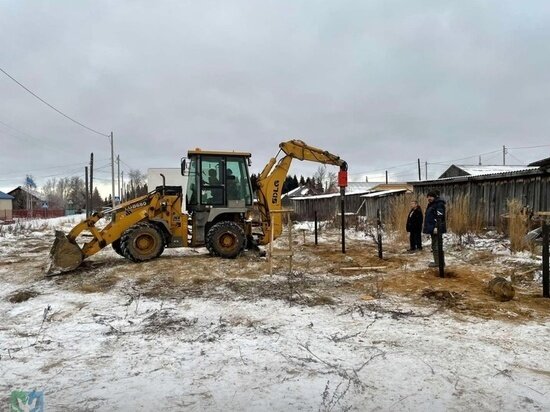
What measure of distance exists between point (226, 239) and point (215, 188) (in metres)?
1.29

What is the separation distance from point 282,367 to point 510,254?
8.18 metres

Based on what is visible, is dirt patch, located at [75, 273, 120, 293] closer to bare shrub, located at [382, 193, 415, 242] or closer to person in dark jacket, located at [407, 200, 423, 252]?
person in dark jacket, located at [407, 200, 423, 252]

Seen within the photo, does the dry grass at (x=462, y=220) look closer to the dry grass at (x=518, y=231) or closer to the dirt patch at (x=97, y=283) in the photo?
the dry grass at (x=518, y=231)

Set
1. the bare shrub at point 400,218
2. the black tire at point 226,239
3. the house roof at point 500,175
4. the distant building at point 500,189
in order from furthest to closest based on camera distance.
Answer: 1. the bare shrub at point 400,218
2. the house roof at point 500,175
3. the distant building at point 500,189
4. the black tire at point 226,239

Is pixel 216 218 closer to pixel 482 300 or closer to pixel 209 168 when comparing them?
pixel 209 168

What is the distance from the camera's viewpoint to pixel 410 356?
4.23m

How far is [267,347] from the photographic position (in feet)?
14.8

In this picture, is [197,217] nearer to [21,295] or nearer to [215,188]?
[215,188]

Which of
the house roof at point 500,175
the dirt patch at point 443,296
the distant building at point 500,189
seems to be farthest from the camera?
the house roof at point 500,175

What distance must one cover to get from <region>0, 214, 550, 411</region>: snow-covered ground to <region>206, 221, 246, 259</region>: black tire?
9.06 feet

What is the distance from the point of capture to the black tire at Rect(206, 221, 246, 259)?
10.8 meters

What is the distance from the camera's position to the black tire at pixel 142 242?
10.2 meters

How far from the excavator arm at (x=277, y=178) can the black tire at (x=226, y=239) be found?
3.57 ft

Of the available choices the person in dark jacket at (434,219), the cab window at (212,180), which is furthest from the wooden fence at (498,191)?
the cab window at (212,180)
